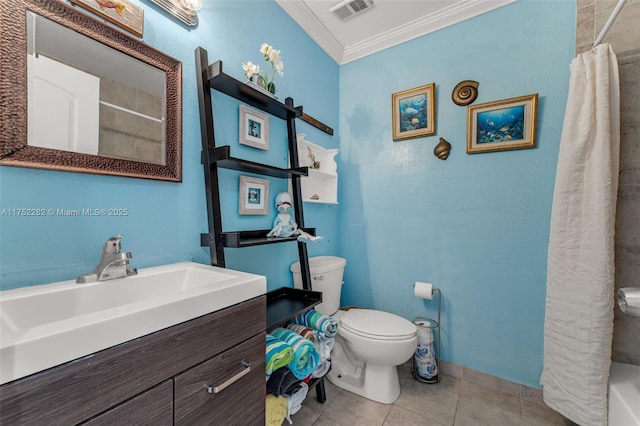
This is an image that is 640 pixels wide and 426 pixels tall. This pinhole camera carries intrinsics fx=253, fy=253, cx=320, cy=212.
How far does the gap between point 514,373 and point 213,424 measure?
1750 millimetres

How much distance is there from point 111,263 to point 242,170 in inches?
28.3

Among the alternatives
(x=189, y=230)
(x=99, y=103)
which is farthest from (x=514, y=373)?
(x=99, y=103)

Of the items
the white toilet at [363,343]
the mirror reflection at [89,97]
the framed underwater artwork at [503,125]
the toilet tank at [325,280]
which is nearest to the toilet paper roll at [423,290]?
the white toilet at [363,343]

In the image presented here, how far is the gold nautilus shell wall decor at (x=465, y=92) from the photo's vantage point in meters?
1.69

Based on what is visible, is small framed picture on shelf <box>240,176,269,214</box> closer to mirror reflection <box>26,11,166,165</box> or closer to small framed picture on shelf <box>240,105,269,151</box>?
small framed picture on shelf <box>240,105,269,151</box>

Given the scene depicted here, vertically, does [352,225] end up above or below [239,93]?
below

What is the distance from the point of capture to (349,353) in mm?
1664

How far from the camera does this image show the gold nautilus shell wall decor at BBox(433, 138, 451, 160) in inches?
69.3

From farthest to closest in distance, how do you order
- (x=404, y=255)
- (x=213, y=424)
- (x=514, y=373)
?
1. (x=404, y=255)
2. (x=514, y=373)
3. (x=213, y=424)

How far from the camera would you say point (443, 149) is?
1.77m

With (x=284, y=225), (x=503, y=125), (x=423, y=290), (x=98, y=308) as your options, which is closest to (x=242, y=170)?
(x=284, y=225)

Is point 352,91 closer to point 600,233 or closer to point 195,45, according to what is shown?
point 195,45

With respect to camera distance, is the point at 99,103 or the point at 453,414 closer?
the point at 99,103

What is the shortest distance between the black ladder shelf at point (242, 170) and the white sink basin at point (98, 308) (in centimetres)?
17
